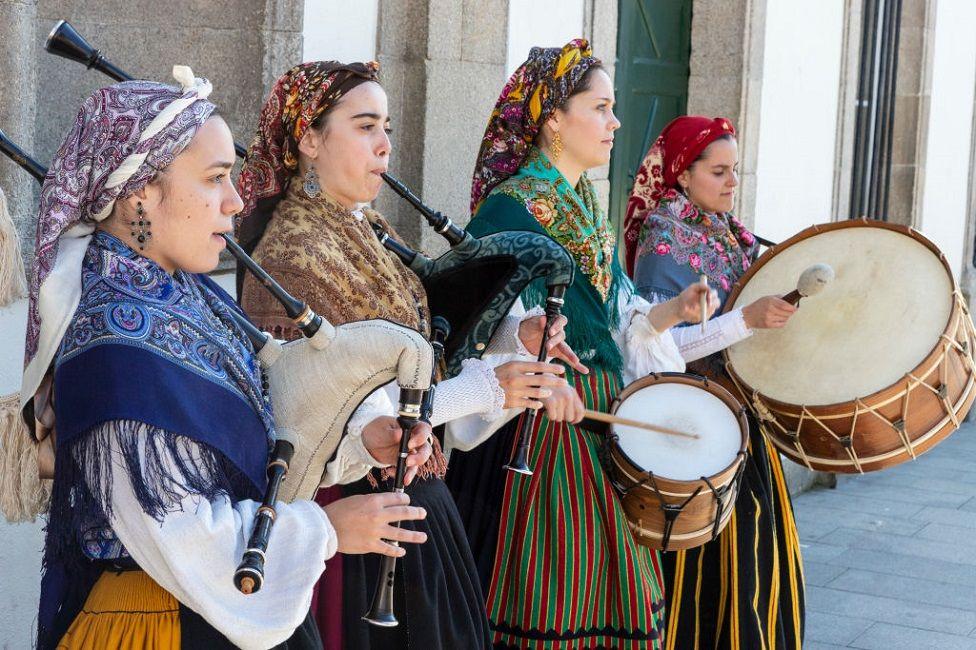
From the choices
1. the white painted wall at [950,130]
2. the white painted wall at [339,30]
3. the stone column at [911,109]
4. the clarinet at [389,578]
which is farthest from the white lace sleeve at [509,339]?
the white painted wall at [950,130]

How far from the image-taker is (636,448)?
343cm

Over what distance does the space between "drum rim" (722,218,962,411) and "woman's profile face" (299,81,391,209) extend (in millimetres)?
1531

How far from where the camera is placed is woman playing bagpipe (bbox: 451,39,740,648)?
3461 mm

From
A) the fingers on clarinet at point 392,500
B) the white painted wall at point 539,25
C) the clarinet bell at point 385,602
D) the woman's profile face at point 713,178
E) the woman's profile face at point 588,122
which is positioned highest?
the white painted wall at point 539,25

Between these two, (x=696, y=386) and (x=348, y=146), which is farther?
(x=696, y=386)

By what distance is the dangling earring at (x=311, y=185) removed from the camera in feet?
9.50

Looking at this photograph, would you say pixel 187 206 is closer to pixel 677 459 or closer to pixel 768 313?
pixel 677 459

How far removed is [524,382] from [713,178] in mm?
1629

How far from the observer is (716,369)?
13.7 feet

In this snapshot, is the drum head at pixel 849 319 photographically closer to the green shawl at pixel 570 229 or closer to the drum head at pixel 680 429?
the drum head at pixel 680 429

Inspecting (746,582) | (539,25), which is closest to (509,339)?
(746,582)

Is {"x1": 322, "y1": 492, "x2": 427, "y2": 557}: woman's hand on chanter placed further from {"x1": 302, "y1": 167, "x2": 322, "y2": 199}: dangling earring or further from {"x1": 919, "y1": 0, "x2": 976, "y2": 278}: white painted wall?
{"x1": 919, "y1": 0, "x2": 976, "y2": 278}: white painted wall

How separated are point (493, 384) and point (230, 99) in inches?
67.0

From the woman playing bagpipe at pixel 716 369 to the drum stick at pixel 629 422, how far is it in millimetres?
574
